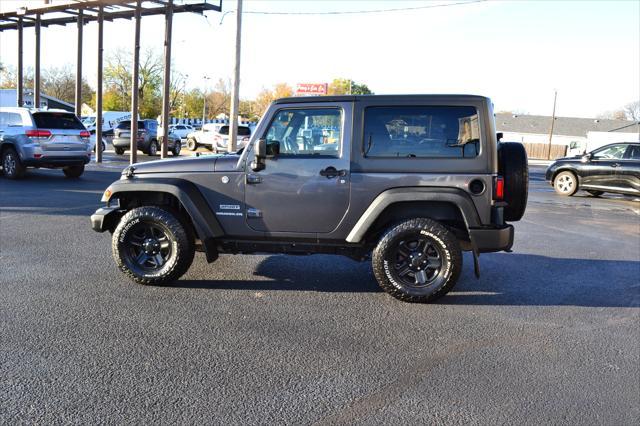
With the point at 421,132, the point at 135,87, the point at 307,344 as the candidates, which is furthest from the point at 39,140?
the point at 307,344

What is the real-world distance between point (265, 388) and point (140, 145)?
85.1 feet

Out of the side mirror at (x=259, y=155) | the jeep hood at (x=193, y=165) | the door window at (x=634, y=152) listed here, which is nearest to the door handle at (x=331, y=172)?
the side mirror at (x=259, y=155)

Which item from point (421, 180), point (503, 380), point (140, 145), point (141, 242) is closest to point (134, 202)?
point (141, 242)

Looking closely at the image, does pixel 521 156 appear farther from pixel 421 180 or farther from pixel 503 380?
pixel 503 380

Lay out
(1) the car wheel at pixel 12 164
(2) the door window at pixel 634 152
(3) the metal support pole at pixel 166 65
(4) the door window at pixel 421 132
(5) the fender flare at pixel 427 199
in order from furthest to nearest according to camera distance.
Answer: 1. (3) the metal support pole at pixel 166 65
2. (2) the door window at pixel 634 152
3. (1) the car wheel at pixel 12 164
4. (4) the door window at pixel 421 132
5. (5) the fender flare at pixel 427 199

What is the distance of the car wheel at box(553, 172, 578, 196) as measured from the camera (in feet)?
54.2

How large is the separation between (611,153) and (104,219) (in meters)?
14.4

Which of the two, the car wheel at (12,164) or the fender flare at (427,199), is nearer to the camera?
the fender flare at (427,199)

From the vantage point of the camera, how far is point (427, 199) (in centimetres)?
525

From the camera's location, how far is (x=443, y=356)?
165 inches

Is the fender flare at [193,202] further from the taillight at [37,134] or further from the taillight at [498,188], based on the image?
the taillight at [37,134]

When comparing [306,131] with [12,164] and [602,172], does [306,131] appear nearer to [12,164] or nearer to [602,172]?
[12,164]

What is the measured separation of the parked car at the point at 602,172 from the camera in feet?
49.8

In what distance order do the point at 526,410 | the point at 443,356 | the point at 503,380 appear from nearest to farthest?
the point at 526,410
the point at 503,380
the point at 443,356
